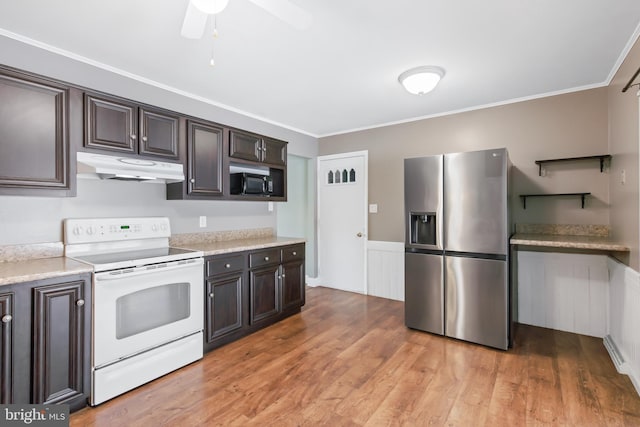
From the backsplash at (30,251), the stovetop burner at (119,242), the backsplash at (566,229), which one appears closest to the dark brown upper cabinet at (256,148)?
the stovetop burner at (119,242)

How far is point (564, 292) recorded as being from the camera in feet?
10.6

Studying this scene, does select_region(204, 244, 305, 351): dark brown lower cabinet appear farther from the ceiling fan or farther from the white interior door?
the ceiling fan

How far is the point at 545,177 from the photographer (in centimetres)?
330

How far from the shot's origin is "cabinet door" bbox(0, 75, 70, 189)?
75.9 inches

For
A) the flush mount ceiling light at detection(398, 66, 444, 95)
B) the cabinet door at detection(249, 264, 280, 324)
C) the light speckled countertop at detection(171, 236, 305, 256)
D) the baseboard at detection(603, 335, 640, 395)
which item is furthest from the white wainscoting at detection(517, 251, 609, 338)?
the cabinet door at detection(249, 264, 280, 324)

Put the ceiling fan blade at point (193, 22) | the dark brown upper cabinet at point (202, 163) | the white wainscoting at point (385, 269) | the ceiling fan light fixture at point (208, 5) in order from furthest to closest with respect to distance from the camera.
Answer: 1. the white wainscoting at point (385, 269)
2. the dark brown upper cabinet at point (202, 163)
3. the ceiling fan blade at point (193, 22)
4. the ceiling fan light fixture at point (208, 5)

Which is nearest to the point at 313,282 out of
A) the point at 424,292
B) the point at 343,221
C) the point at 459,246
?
the point at 343,221

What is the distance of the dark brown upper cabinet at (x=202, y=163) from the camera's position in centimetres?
290

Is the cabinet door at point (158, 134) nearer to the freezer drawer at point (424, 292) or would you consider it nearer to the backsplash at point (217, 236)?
the backsplash at point (217, 236)

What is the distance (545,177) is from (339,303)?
8.93 feet

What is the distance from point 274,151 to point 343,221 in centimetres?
159

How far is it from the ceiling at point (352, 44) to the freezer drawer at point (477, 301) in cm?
171

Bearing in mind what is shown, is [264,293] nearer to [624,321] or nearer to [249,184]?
[249,184]

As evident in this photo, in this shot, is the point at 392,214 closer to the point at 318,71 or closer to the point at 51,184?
the point at 318,71
